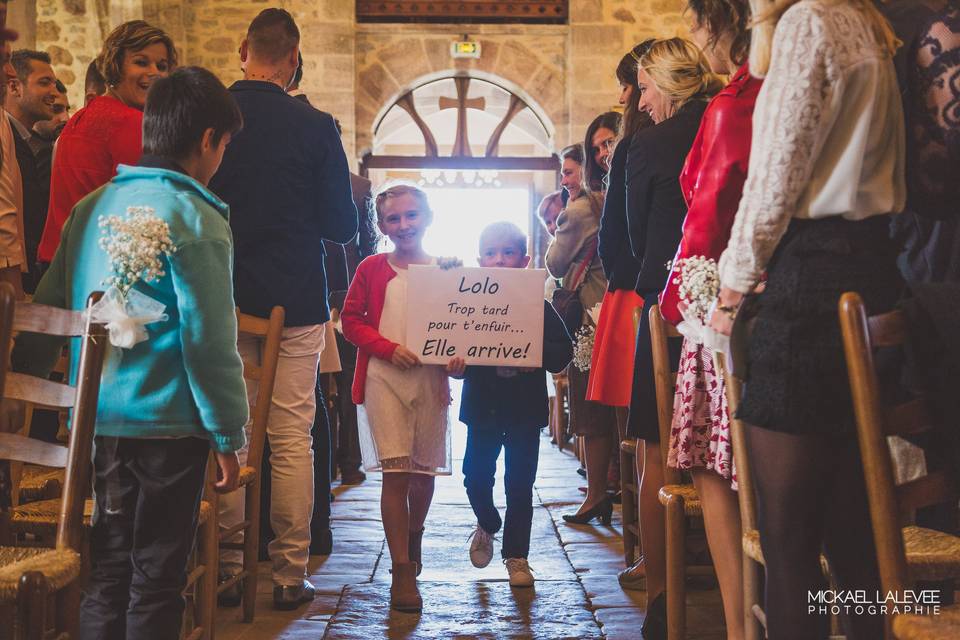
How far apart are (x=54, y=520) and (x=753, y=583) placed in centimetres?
153

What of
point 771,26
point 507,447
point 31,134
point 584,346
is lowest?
point 507,447

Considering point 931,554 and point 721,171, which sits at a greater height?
point 721,171

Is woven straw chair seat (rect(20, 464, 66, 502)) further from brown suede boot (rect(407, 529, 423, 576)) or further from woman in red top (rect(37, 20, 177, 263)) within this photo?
brown suede boot (rect(407, 529, 423, 576))

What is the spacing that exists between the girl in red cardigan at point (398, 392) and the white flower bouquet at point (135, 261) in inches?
51.5

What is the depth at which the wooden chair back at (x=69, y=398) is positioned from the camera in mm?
1840

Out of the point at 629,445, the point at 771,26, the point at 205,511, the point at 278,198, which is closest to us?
the point at 771,26

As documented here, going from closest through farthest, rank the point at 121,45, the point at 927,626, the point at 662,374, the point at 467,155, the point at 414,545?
the point at 927,626 < the point at 662,374 < the point at 121,45 < the point at 414,545 < the point at 467,155

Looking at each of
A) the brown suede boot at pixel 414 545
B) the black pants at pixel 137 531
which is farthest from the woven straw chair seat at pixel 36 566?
the brown suede boot at pixel 414 545

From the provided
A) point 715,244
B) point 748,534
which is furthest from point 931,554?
point 715,244

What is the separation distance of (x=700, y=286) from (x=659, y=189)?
944mm

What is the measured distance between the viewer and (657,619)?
2777 millimetres

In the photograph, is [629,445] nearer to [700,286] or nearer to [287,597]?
[287,597]

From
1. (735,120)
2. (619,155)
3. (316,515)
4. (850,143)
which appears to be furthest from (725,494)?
(316,515)

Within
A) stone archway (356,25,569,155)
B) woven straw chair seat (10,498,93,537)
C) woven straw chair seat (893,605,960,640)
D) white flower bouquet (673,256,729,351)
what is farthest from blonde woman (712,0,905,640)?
stone archway (356,25,569,155)
